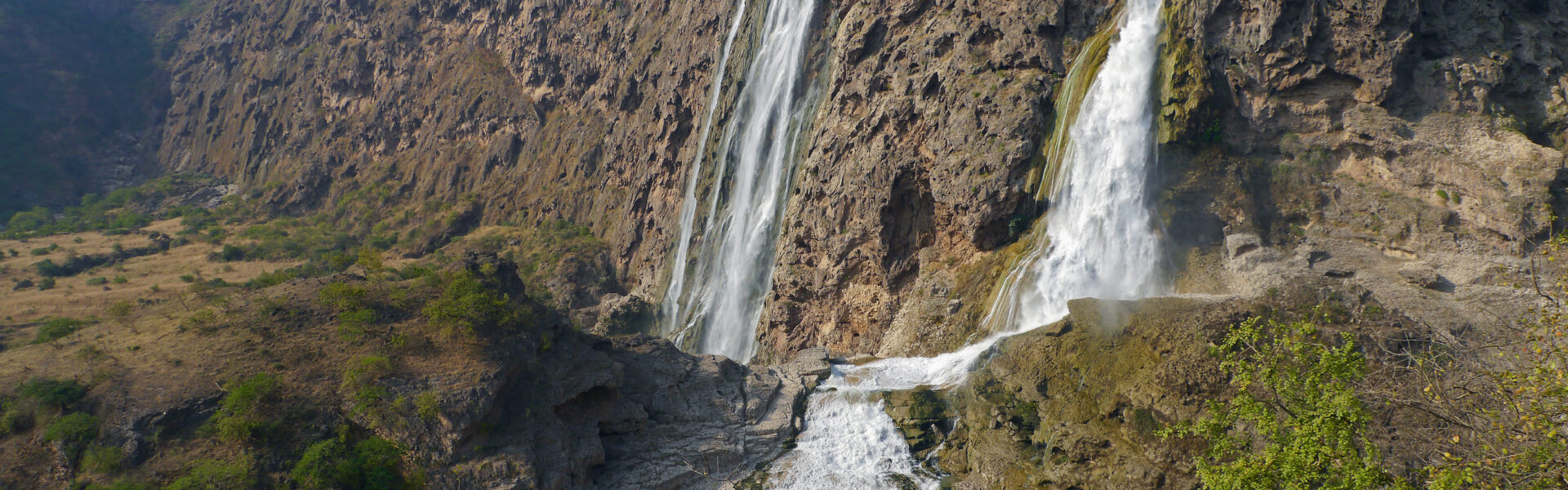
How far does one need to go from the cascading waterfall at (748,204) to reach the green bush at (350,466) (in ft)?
67.9

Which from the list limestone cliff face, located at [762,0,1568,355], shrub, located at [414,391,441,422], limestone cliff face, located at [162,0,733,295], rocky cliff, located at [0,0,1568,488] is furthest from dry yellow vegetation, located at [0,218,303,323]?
limestone cliff face, located at [762,0,1568,355]

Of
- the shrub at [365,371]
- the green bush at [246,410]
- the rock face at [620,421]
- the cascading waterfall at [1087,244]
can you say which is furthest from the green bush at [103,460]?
the cascading waterfall at [1087,244]

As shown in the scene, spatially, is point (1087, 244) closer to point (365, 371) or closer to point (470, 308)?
point (470, 308)

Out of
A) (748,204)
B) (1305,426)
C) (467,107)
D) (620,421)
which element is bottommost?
(620,421)

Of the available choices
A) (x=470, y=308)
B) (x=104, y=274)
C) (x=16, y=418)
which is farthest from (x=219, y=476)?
(x=104, y=274)

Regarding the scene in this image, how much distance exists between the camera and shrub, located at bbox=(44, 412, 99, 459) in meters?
18.0

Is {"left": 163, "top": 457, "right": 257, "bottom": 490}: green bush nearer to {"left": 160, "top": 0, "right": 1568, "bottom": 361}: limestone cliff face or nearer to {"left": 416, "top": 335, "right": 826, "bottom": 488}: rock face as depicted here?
{"left": 416, "top": 335, "right": 826, "bottom": 488}: rock face

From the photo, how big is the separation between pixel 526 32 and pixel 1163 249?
55.5 metres

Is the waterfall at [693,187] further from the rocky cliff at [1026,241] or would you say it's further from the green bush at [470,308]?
the green bush at [470,308]

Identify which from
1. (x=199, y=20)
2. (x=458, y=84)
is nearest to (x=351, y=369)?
(x=458, y=84)

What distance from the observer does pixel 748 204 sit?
42.2 metres

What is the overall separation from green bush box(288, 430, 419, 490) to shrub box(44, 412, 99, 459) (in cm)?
406

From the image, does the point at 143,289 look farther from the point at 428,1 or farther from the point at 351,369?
the point at 351,369

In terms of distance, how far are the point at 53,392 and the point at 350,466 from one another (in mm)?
6437
